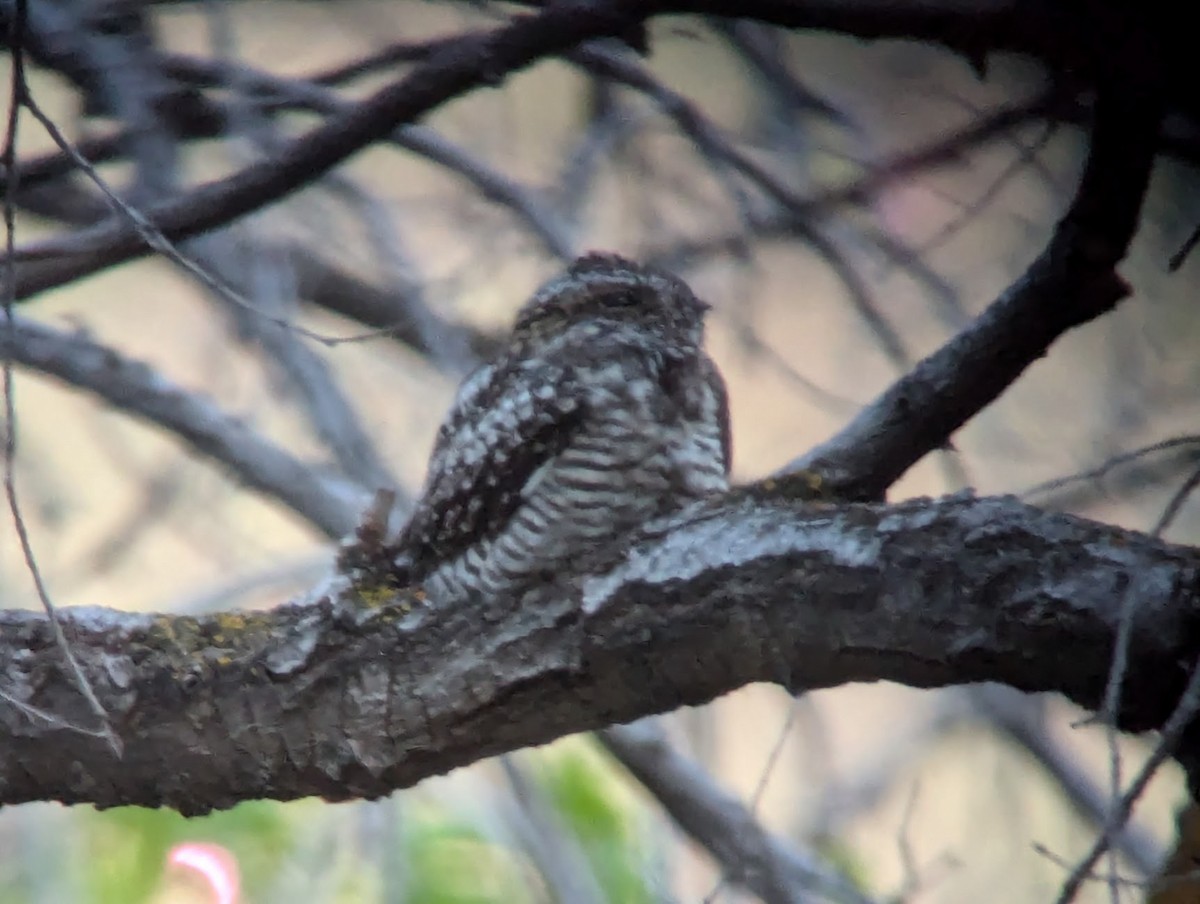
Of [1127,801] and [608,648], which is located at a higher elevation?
[608,648]

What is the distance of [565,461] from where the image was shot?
1814mm

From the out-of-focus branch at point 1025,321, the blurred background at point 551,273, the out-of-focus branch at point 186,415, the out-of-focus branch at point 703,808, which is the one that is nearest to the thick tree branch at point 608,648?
the out-of-focus branch at point 1025,321

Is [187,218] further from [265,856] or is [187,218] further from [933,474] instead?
[933,474]

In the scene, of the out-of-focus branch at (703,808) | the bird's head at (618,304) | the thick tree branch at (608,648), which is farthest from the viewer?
the out-of-focus branch at (703,808)

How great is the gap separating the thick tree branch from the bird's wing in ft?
0.58

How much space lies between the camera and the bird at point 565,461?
1795 millimetres

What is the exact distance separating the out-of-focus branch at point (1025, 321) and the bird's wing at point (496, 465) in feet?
1.17

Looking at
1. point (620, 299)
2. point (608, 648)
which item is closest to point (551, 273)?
point (620, 299)

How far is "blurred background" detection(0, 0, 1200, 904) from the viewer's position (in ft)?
8.66

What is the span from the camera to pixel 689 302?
2.06 m

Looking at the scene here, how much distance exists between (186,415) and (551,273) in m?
0.99

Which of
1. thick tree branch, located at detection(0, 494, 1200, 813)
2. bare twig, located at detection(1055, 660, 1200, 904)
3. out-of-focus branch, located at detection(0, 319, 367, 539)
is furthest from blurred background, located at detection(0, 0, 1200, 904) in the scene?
bare twig, located at detection(1055, 660, 1200, 904)

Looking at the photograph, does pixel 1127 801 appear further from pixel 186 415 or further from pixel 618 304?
pixel 186 415

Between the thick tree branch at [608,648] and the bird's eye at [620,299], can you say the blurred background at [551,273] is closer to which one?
the bird's eye at [620,299]
